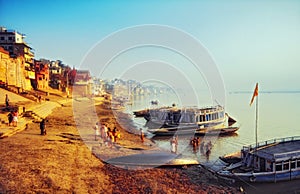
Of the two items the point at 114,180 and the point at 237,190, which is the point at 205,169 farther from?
the point at 114,180

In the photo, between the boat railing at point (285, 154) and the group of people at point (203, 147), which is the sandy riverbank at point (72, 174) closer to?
the boat railing at point (285, 154)

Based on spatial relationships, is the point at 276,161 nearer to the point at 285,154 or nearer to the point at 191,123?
the point at 285,154

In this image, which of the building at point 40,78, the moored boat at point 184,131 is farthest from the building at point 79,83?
the moored boat at point 184,131

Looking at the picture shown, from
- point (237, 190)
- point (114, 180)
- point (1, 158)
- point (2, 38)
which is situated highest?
point (2, 38)

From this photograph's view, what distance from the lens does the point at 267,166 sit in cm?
1530

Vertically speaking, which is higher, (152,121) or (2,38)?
(2,38)

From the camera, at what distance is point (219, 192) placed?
12.6 metres

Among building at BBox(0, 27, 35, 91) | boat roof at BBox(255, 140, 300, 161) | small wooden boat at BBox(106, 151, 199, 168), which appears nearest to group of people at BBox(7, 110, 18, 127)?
small wooden boat at BBox(106, 151, 199, 168)

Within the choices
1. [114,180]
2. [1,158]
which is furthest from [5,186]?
[114,180]

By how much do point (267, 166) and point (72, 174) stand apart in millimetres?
10914

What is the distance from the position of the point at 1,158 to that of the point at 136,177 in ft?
20.7

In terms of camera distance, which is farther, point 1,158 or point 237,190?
point 237,190

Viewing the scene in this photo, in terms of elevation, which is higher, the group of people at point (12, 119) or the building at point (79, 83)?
the building at point (79, 83)

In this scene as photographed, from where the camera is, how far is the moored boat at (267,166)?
1484cm
